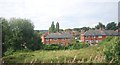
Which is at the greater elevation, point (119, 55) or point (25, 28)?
point (25, 28)

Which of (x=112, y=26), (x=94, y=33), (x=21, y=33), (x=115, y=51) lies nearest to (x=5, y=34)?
(x=21, y=33)

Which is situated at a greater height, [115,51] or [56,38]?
[56,38]

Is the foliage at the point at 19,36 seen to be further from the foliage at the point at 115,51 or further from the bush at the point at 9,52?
the foliage at the point at 115,51

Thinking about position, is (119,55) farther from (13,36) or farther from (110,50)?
(13,36)

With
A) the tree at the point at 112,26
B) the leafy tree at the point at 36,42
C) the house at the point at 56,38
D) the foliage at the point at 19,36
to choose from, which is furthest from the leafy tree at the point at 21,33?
the tree at the point at 112,26

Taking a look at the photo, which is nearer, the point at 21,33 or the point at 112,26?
the point at 112,26

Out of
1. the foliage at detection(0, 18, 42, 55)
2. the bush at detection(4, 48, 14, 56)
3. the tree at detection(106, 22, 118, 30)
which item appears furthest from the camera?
the foliage at detection(0, 18, 42, 55)

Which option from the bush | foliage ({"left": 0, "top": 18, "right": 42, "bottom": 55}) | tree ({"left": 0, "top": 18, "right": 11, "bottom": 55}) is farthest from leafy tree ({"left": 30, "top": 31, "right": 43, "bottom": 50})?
tree ({"left": 0, "top": 18, "right": 11, "bottom": 55})

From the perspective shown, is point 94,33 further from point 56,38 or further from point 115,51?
point 115,51

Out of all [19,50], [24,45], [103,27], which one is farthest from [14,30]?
[103,27]

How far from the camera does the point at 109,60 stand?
628 cm

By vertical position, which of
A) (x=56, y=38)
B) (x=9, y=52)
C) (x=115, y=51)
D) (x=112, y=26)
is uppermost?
(x=112, y=26)

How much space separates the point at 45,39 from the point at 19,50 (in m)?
1.95

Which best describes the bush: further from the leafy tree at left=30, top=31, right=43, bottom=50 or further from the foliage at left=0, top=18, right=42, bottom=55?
the leafy tree at left=30, top=31, right=43, bottom=50
